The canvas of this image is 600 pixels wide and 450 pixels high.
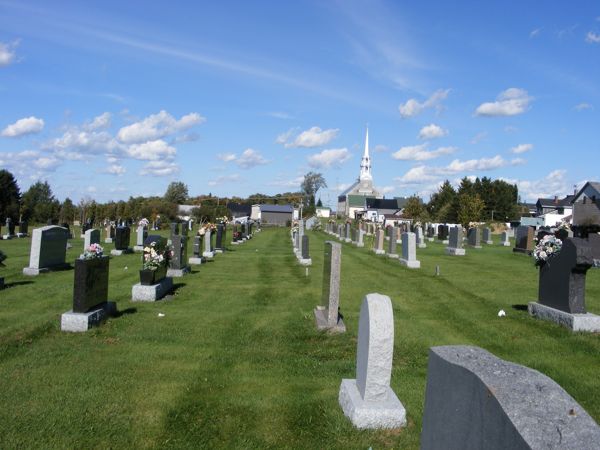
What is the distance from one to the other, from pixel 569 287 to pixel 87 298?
895 cm

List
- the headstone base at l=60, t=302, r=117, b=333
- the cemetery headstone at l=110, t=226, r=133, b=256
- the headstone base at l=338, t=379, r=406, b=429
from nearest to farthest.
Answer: the headstone base at l=338, t=379, r=406, b=429 → the headstone base at l=60, t=302, r=117, b=333 → the cemetery headstone at l=110, t=226, r=133, b=256

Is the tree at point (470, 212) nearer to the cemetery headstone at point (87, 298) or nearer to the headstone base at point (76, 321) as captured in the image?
the cemetery headstone at point (87, 298)

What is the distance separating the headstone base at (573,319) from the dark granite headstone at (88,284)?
8.83 m

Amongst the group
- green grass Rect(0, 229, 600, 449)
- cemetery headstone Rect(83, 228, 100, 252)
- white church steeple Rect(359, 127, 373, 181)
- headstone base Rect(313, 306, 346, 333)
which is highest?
white church steeple Rect(359, 127, 373, 181)

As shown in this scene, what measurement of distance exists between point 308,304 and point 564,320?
5504mm

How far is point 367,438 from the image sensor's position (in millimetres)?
5348

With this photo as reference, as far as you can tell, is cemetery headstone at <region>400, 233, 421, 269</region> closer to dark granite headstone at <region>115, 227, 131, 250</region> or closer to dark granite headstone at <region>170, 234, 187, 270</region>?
dark granite headstone at <region>170, 234, 187, 270</region>

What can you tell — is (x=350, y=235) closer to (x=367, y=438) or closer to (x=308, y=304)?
(x=308, y=304)

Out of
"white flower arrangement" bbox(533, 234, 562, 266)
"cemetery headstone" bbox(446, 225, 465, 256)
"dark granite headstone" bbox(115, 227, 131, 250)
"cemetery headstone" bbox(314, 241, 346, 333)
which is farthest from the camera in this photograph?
"cemetery headstone" bbox(446, 225, 465, 256)

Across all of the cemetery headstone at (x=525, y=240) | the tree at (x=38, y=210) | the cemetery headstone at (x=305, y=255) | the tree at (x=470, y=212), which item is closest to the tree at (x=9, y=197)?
the tree at (x=38, y=210)

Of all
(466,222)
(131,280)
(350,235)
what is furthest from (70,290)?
(466,222)

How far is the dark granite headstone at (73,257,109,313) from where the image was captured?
9.77 meters

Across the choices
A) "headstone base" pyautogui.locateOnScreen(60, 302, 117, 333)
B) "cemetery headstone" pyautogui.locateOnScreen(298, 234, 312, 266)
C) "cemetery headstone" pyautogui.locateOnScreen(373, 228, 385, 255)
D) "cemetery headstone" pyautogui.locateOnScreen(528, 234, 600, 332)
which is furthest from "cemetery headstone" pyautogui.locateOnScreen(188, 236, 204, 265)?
"cemetery headstone" pyautogui.locateOnScreen(528, 234, 600, 332)

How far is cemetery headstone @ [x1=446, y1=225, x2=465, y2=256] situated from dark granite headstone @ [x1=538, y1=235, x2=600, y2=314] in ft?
53.8
